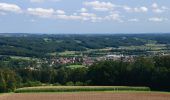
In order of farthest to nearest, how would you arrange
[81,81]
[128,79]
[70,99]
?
[81,81]
[128,79]
[70,99]

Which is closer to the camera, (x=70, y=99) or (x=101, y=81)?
(x=70, y=99)

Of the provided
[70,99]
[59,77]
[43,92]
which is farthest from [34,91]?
[59,77]

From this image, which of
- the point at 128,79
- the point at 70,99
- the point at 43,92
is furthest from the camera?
the point at 128,79

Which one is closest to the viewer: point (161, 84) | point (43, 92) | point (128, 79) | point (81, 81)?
point (43, 92)

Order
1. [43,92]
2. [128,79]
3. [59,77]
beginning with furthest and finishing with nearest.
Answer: [59,77], [128,79], [43,92]

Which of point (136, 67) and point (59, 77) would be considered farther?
point (59, 77)

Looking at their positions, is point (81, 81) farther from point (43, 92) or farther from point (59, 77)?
point (43, 92)

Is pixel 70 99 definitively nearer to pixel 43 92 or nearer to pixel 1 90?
pixel 43 92

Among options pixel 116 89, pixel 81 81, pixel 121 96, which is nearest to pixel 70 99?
pixel 121 96

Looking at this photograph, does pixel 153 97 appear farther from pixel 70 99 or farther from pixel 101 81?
pixel 101 81
